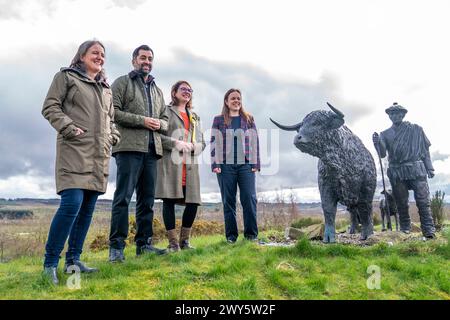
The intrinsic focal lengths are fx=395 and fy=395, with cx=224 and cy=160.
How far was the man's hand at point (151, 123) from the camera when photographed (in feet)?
16.8

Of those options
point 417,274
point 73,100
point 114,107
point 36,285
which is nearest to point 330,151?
point 417,274

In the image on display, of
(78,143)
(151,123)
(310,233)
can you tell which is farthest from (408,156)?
(78,143)

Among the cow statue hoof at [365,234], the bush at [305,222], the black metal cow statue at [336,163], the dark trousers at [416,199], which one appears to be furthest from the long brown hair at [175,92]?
the bush at [305,222]

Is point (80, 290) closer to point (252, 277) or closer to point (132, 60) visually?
point (252, 277)

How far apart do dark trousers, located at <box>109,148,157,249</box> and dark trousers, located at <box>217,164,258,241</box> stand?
1344 millimetres

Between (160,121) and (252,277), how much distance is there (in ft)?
7.80

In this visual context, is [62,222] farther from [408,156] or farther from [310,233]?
[408,156]

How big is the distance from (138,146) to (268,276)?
88.9 inches

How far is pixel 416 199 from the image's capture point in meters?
7.04

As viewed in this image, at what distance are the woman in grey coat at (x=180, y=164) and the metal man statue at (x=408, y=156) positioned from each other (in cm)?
339

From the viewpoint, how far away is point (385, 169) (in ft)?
24.5

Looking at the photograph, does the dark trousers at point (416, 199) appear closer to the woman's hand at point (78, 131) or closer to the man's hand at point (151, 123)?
the man's hand at point (151, 123)

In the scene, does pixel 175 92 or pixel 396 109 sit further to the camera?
pixel 396 109

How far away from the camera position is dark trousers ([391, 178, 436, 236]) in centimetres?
685
